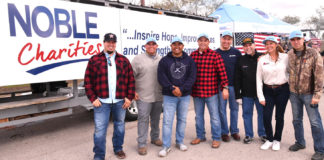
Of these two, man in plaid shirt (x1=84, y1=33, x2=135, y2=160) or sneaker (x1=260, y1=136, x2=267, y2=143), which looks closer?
man in plaid shirt (x1=84, y1=33, x2=135, y2=160)

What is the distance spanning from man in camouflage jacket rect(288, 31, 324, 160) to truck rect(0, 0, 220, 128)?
305 cm

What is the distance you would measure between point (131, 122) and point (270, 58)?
331 centimetres

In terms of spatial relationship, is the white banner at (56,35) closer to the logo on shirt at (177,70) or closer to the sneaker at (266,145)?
the logo on shirt at (177,70)

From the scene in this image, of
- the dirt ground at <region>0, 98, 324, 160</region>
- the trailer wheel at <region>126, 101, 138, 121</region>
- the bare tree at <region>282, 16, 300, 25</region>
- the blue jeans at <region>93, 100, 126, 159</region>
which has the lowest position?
the dirt ground at <region>0, 98, 324, 160</region>

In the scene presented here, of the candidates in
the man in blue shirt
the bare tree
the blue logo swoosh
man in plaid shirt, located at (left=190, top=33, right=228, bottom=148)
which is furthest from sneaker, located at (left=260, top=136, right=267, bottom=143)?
the bare tree

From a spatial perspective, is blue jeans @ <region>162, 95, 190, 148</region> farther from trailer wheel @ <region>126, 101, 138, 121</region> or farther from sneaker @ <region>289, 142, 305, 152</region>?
trailer wheel @ <region>126, 101, 138, 121</region>

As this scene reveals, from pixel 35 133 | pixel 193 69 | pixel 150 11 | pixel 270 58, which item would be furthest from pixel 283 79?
pixel 35 133

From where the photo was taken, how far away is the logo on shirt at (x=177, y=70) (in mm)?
3656

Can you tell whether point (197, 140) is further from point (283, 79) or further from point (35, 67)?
point (35, 67)

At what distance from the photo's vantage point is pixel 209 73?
389cm

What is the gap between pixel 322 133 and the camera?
348cm

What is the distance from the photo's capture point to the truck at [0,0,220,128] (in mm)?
3709

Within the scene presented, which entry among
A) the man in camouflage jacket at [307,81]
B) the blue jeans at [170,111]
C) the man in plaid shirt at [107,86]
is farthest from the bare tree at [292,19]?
the man in plaid shirt at [107,86]

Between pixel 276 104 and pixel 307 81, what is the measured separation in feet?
1.95
